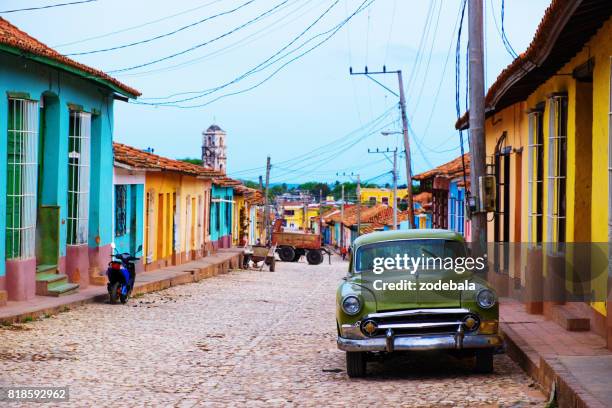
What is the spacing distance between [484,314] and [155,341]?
195 inches

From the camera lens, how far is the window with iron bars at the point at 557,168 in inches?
535

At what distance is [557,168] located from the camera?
13.8 meters

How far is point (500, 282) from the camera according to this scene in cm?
1850

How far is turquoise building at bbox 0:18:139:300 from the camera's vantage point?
1520cm

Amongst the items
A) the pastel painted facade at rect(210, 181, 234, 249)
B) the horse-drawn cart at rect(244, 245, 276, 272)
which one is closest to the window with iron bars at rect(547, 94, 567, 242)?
the horse-drawn cart at rect(244, 245, 276, 272)

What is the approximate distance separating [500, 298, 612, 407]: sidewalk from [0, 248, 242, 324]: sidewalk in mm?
6848

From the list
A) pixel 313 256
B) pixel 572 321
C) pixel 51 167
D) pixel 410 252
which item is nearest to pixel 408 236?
pixel 410 252

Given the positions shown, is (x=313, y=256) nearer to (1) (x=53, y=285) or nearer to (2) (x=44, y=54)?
(1) (x=53, y=285)

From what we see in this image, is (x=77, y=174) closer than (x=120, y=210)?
Yes

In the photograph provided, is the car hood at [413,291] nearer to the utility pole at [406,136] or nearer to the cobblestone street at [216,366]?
the cobblestone street at [216,366]

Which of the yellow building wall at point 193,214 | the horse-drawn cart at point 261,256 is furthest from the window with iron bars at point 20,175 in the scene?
the horse-drawn cart at point 261,256

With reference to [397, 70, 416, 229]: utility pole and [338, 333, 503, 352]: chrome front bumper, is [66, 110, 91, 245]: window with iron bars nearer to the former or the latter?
[338, 333, 503, 352]: chrome front bumper

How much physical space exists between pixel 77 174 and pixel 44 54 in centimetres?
411

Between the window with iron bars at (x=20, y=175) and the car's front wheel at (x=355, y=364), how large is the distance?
7.45 metres
